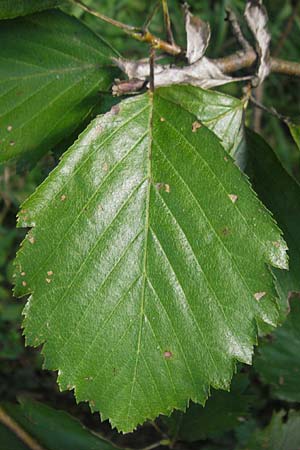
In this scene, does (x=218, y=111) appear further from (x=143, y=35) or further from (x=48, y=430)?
(x=48, y=430)

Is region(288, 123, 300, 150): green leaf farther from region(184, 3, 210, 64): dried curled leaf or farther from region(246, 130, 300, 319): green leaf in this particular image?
region(184, 3, 210, 64): dried curled leaf

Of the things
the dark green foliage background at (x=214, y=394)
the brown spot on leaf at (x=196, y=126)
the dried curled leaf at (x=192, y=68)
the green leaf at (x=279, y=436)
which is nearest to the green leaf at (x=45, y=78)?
the dark green foliage background at (x=214, y=394)

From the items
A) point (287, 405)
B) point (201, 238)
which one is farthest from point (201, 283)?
point (287, 405)

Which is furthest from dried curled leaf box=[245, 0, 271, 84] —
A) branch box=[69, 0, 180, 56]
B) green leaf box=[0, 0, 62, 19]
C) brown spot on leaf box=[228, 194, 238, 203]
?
green leaf box=[0, 0, 62, 19]

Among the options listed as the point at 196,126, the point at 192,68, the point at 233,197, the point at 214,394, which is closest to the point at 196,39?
the point at 192,68

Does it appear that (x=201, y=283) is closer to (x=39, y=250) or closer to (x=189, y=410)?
(x=39, y=250)

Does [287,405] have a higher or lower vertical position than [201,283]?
lower
